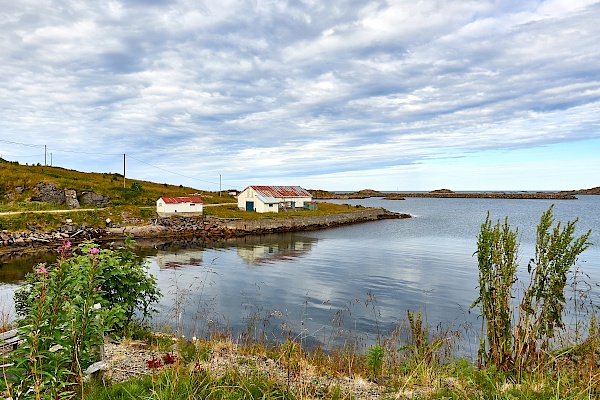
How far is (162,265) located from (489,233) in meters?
30.5

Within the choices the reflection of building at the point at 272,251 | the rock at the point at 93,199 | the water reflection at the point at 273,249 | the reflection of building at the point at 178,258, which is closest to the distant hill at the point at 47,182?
the rock at the point at 93,199

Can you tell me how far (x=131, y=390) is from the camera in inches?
233

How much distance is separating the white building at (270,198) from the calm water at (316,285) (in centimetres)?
1999

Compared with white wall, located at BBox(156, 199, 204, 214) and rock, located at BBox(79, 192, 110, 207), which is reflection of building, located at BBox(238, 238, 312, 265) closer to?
white wall, located at BBox(156, 199, 204, 214)

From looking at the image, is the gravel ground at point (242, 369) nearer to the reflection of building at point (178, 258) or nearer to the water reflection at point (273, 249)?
the reflection of building at point (178, 258)

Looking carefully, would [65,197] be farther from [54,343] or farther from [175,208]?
[54,343]

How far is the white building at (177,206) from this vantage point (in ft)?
198

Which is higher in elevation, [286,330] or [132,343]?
[132,343]

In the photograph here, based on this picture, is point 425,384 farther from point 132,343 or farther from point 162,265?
point 162,265

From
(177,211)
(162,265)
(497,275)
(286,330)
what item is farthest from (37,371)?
(177,211)

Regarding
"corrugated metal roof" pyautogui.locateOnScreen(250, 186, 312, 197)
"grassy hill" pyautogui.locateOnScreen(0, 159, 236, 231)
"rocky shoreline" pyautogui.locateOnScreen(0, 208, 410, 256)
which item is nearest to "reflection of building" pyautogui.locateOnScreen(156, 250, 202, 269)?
"rocky shoreline" pyautogui.locateOnScreen(0, 208, 410, 256)

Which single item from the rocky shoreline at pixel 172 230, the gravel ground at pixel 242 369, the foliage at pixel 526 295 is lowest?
the rocky shoreline at pixel 172 230

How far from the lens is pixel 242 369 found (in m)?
8.05

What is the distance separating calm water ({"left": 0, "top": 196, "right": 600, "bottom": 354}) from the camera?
17312mm
